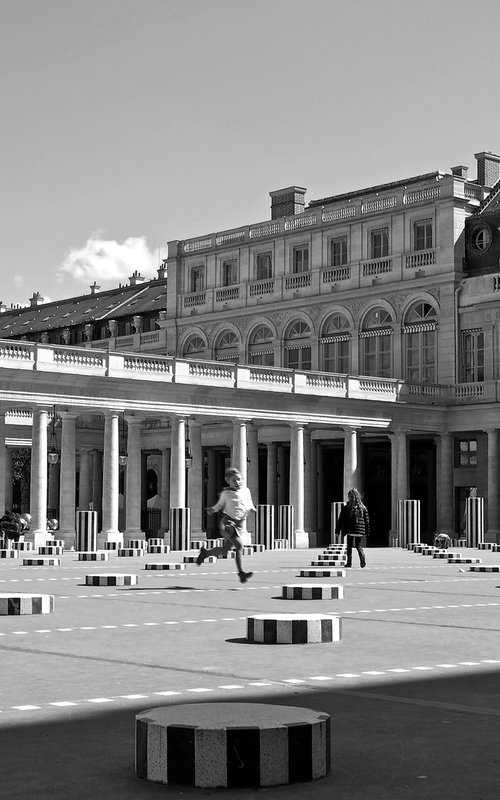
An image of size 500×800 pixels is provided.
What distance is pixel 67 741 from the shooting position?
812 cm

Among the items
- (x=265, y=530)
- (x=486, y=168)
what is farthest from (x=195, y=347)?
(x=265, y=530)

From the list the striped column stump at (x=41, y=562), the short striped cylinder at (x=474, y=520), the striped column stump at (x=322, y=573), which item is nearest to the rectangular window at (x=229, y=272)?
the short striped cylinder at (x=474, y=520)

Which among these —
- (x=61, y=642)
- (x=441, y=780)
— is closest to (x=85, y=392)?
(x=61, y=642)

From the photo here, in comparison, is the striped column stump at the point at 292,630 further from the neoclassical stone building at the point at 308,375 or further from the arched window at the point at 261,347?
the arched window at the point at 261,347

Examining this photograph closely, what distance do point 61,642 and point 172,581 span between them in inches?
489

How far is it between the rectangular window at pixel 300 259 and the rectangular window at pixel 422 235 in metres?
7.31

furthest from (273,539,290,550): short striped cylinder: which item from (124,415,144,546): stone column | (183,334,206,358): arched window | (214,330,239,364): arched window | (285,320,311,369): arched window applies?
(183,334,206,358): arched window

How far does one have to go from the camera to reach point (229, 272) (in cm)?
7806

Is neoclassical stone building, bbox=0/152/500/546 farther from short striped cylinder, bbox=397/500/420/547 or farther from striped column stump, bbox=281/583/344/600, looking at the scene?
striped column stump, bbox=281/583/344/600

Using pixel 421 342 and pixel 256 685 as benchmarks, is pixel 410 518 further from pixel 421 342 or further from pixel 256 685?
pixel 256 685

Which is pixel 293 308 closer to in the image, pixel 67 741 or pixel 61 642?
pixel 61 642

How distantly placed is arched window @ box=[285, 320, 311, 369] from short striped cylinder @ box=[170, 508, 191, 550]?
2424 centimetres

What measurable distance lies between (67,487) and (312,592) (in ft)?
117

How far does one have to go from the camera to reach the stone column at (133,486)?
56.1 m
